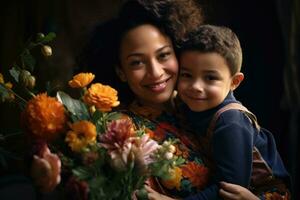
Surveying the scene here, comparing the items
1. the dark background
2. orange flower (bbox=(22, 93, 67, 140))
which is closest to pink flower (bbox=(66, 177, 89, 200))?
orange flower (bbox=(22, 93, 67, 140))

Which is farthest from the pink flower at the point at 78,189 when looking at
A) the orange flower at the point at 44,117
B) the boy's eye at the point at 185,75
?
the boy's eye at the point at 185,75

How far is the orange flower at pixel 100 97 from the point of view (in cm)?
85

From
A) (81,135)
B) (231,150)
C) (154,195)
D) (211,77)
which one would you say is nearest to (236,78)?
(211,77)

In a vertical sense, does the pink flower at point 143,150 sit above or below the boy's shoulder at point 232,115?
above

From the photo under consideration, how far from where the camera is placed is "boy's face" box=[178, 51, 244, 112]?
1043 mm

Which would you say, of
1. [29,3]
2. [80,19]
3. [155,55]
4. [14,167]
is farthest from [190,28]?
[14,167]

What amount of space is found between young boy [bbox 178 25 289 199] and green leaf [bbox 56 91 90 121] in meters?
0.29

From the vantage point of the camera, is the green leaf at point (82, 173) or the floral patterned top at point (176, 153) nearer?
the green leaf at point (82, 173)

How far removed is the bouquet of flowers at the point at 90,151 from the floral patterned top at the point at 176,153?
176 millimetres

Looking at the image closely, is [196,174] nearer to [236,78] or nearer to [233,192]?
[233,192]

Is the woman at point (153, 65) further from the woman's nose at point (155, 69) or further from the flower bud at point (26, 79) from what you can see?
the flower bud at point (26, 79)

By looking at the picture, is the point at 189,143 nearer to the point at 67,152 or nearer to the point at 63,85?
the point at 67,152

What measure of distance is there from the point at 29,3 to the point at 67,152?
1.16 metres

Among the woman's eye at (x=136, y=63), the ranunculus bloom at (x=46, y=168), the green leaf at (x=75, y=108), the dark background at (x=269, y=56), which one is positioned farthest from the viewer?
the dark background at (x=269, y=56)
